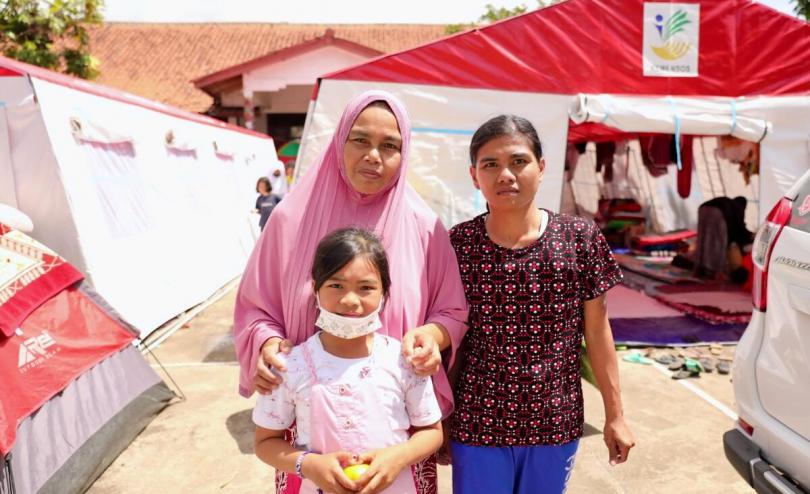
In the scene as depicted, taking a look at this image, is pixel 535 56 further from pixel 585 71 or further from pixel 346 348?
pixel 346 348

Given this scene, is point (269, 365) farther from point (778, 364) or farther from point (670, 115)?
point (670, 115)

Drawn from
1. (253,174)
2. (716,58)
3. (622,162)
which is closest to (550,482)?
(716,58)

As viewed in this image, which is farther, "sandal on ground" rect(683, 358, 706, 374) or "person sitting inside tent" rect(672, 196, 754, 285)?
"person sitting inside tent" rect(672, 196, 754, 285)

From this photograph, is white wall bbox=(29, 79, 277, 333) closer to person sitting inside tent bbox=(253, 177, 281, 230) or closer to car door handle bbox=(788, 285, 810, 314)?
person sitting inside tent bbox=(253, 177, 281, 230)

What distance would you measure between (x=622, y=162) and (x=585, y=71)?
26.8 ft

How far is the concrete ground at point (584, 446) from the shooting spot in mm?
2875

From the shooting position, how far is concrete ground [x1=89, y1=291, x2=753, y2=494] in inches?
113

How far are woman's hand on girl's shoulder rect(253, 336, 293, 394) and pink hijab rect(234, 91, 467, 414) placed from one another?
0.06 meters

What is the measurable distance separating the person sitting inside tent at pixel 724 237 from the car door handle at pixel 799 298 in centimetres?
591

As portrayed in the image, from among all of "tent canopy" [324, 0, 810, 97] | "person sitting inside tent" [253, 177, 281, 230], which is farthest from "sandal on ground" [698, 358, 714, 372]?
"person sitting inside tent" [253, 177, 281, 230]

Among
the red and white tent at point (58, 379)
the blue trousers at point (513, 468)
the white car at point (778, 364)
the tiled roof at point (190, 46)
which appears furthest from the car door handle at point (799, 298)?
the tiled roof at point (190, 46)

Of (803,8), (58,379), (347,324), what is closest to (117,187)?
(58,379)

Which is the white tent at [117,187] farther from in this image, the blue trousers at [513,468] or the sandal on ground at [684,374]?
the sandal on ground at [684,374]

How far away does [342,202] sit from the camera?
1583 mm
